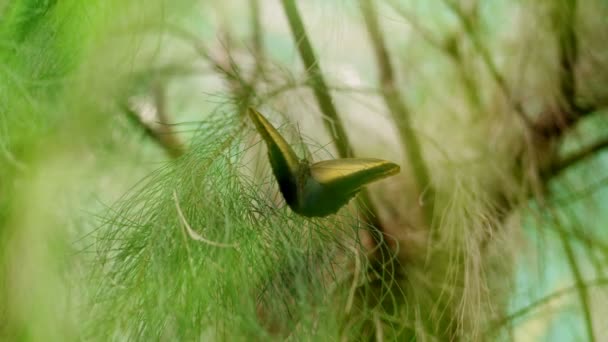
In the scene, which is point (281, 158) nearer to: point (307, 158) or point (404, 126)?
point (307, 158)

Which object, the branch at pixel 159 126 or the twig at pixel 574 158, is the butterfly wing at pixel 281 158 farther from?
the twig at pixel 574 158

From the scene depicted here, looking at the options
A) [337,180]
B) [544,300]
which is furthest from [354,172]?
[544,300]

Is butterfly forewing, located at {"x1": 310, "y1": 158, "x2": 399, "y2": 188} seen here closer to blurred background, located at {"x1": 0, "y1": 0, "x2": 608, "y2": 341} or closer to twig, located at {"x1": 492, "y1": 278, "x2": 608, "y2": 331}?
blurred background, located at {"x1": 0, "y1": 0, "x2": 608, "y2": 341}

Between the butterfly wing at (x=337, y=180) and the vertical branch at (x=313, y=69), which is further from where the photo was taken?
the vertical branch at (x=313, y=69)

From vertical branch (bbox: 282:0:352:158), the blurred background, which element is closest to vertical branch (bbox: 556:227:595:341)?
the blurred background

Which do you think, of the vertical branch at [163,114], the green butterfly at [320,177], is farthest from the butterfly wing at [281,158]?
the vertical branch at [163,114]

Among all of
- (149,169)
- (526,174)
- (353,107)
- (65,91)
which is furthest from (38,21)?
(526,174)

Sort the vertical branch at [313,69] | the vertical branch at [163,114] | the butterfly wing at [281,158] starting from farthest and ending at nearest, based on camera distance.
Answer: the vertical branch at [163,114]
the vertical branch at [313,69]
the butterfly wing at [281,158]

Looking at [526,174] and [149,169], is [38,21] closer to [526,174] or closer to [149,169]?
[149,169]
